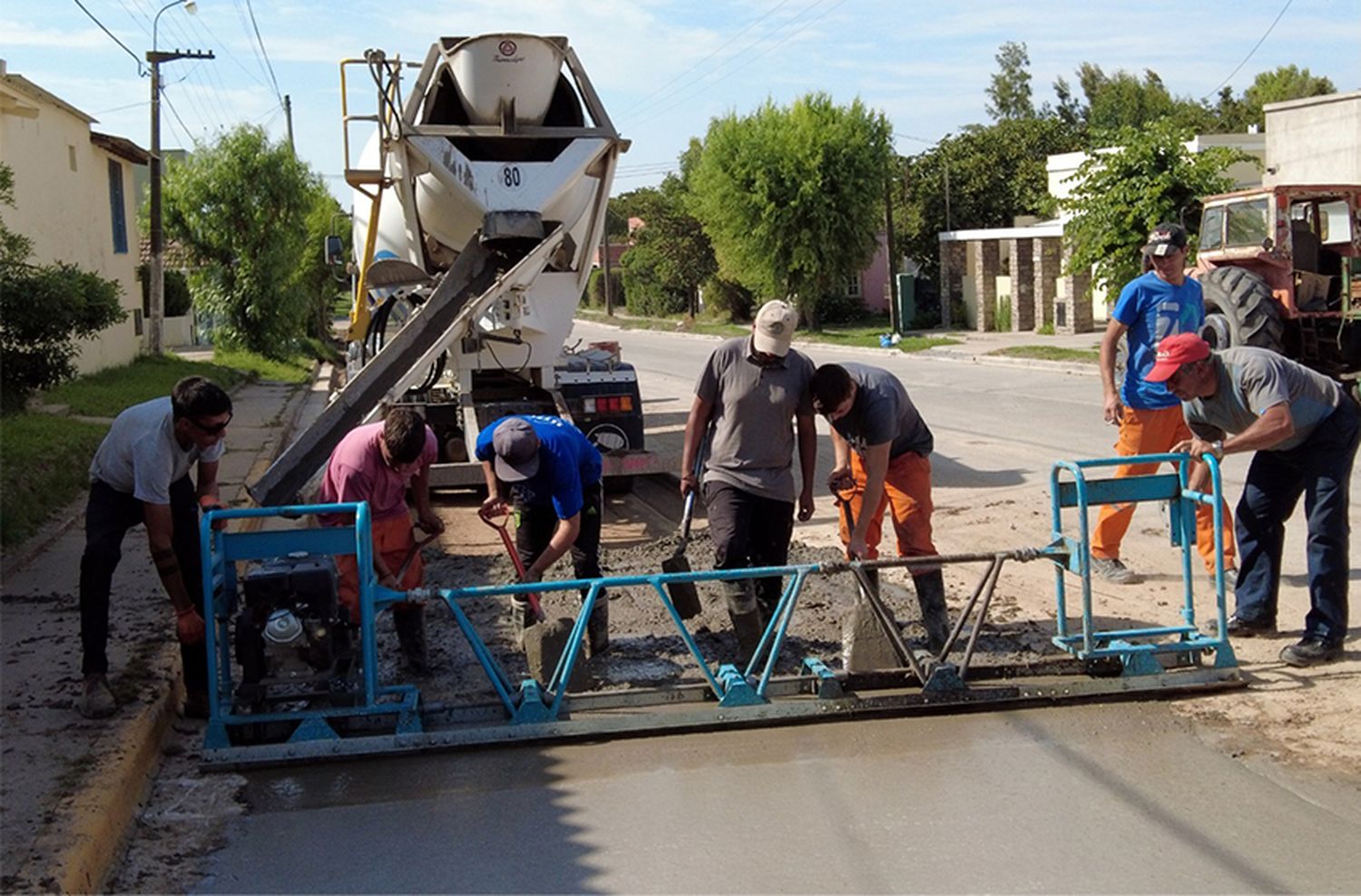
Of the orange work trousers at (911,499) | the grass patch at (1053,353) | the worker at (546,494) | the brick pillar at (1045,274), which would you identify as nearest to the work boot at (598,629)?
the worker at (546,494)

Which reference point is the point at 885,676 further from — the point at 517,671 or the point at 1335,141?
the point at 1335,141

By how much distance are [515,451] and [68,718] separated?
2186 mm

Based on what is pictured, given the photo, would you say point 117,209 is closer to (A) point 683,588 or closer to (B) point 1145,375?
(A) point 683,588

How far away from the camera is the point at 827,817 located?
4918 millimetres

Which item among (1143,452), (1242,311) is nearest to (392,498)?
(1143,452)

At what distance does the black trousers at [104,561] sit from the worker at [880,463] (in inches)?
115

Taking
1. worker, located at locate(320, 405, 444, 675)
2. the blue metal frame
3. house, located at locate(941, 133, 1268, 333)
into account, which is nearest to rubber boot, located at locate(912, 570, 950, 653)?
the blue metal frame

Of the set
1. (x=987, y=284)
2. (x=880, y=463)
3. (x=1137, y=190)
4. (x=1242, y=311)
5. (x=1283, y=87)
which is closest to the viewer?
(x=880, y=463)

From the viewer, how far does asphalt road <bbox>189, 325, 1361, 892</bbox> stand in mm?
4410

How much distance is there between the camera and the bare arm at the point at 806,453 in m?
6.67

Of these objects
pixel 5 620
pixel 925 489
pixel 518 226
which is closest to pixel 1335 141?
pixel 518 226

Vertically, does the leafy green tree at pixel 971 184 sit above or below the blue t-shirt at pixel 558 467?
above

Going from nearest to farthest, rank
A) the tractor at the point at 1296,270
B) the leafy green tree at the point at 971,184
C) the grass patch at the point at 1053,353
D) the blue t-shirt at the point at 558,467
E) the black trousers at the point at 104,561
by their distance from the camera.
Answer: the black trousers at the point at 104,561 → the blue t-shirt at the point at 558,467 → the tractor at the point at 1296,270 → the grass patch at the point at 1053,353 → the leafy green tree at the point at 971,184

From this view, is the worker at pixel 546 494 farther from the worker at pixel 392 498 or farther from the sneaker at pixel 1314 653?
the sneaker at pixel 1314 653
